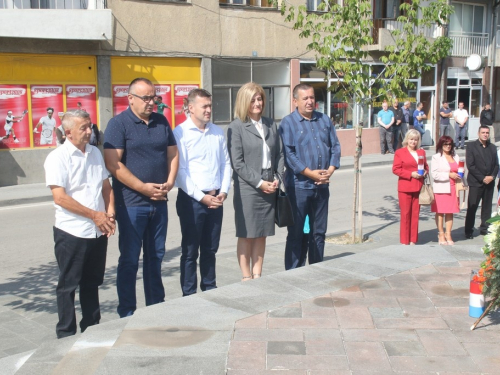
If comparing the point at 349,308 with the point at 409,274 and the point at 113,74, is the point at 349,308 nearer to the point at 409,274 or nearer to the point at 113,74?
the point at 409,274

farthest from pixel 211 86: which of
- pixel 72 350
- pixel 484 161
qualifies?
pixel 72 350

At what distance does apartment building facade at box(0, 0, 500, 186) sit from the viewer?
53.3ft

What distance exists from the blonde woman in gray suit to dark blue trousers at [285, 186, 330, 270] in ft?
1.73

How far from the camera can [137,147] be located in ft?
17.9

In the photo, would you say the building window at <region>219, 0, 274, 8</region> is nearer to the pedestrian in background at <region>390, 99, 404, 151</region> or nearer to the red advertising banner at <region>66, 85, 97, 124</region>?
the red advertising banner at <region>66, 85, 97, 124</region>

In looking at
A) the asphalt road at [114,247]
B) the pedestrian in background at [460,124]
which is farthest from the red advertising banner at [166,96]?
the pedestrian in background at [460,124]

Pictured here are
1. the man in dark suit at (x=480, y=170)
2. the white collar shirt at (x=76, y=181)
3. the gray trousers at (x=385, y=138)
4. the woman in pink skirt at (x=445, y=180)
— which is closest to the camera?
the white collar shirt at (x=76, y=181)

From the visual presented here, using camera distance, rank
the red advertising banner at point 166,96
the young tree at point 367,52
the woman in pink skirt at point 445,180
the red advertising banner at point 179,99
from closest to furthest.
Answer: the woman in pink skirt at point 445,180 < the young tree at point 367,52 < the red advertising banner at point 166,96 < the red advertising banner at point 179,99

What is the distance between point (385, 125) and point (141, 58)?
9.48 metres

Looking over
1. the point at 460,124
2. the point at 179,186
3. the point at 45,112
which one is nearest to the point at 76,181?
the point at 179,186

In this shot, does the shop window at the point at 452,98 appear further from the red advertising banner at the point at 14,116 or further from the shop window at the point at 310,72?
the red advertising banner at the point at 14,116

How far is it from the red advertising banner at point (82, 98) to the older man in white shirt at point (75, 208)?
12398 millimetres

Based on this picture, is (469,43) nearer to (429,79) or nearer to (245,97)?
(429,79)

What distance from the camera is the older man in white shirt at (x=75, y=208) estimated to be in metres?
4.96
